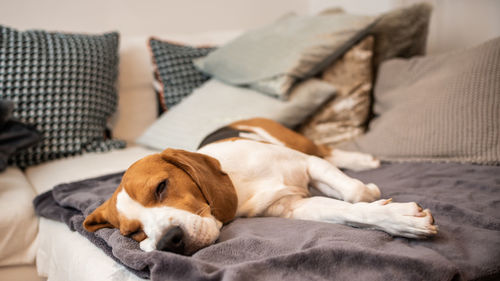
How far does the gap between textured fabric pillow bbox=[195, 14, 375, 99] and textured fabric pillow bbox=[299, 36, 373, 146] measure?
8 cm

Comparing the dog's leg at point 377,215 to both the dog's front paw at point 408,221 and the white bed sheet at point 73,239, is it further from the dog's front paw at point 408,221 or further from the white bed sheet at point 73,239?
the white bed sheet at point 73,239

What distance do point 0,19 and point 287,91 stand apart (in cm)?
217

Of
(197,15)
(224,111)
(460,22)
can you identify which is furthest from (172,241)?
(197,15)

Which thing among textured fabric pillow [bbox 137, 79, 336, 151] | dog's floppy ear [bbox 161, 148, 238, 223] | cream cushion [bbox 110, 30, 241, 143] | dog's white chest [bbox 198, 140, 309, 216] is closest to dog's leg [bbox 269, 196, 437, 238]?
dog's white chest [bbox 198, 140, 309, 216]

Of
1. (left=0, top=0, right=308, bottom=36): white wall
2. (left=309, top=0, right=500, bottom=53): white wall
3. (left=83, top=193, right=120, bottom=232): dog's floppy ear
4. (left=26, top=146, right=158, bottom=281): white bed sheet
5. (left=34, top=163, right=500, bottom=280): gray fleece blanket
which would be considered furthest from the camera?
(left=0, top=0, right=308, bottom=36): white wall

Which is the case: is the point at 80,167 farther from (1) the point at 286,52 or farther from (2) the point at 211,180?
(1) the point at 286,52

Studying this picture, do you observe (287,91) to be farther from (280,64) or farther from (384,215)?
(384,215)

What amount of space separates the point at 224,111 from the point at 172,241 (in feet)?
4.58

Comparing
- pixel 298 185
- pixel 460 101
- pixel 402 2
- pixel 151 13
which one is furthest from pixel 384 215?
pixel 151 13

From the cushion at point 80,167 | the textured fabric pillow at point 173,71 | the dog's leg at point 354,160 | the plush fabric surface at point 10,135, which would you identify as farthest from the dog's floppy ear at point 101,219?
the textured fabric pillow at point 173,71

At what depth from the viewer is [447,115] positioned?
1.92 meters

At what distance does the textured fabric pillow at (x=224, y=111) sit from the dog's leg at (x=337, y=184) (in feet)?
2.30

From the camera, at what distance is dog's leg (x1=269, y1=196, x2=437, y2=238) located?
3.60 feet

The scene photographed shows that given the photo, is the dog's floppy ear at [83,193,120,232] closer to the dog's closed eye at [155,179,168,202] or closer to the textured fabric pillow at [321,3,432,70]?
the dog's closed eye at [155,179,168,202]
